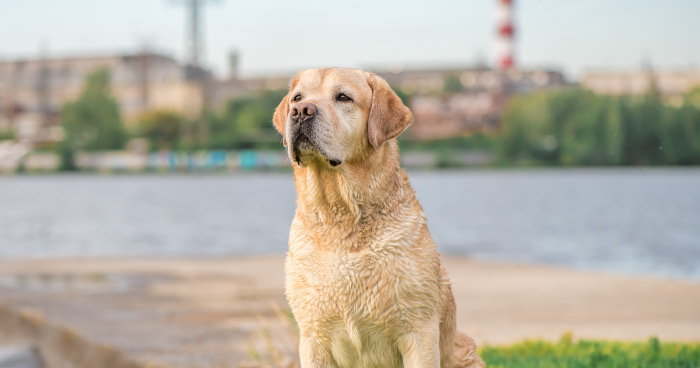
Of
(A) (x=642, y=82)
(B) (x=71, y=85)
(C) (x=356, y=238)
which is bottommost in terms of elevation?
(B) (x=71, y=85)

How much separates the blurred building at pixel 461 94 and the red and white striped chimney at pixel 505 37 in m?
1.74

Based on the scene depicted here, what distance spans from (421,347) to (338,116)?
3.33 ft

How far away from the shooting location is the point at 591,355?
6.21m

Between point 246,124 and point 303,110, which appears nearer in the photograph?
point 303,110

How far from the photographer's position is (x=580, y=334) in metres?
9.75

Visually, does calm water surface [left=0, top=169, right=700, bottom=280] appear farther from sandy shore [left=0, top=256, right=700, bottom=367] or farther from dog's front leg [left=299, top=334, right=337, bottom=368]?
dog's front leg [left=299, top=334, right=337, bottom=368]

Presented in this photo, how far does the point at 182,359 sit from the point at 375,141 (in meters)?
5.62

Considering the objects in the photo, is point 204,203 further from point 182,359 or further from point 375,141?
point 375,141

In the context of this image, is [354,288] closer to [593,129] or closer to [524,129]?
[593,129]

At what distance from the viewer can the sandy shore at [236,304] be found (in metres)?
9.34

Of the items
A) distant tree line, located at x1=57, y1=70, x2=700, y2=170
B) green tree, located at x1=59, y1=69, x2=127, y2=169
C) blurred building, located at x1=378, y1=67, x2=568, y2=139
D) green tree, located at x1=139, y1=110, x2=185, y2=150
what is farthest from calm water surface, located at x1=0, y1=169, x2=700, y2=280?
green tree, located at x1=59, y1=69, x2=127, y2=169

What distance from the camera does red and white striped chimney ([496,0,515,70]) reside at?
100375 millimetres

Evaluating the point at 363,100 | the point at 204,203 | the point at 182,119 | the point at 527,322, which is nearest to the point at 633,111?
the point at 204,203

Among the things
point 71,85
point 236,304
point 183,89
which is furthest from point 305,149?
point 71,85
